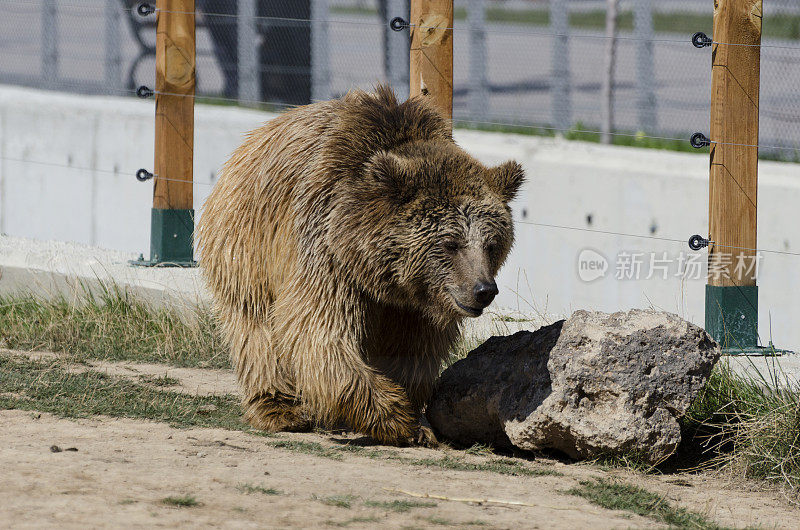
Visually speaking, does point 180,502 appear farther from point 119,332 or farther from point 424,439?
point 119,332

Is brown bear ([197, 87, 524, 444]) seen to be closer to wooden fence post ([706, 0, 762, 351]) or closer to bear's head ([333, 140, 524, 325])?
bear's head ([333, 140, 524, 325])

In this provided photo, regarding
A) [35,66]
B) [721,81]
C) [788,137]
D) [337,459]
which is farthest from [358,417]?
[35,66]

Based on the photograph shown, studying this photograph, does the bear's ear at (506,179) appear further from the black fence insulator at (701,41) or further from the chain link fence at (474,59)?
the chain link fence at (474,59)

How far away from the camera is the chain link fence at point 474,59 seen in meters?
11.8

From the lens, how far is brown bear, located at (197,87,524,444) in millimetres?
4984

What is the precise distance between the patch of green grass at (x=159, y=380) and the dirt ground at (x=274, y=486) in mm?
814

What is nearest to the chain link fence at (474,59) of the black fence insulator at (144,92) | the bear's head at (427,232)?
the black fence insulator at (144,92)

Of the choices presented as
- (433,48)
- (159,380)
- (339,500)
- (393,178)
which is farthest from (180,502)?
(433,48)

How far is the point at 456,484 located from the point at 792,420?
1.44 meters

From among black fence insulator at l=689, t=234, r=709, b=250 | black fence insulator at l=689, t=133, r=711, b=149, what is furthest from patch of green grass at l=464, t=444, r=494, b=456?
black fence insulator at l=689, t=133, r=711, b=149

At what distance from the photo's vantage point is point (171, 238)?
8.25m

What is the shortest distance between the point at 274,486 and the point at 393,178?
1.40 meters

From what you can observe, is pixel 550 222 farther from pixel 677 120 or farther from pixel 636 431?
pixel 636 431

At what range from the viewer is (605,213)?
10.2m
